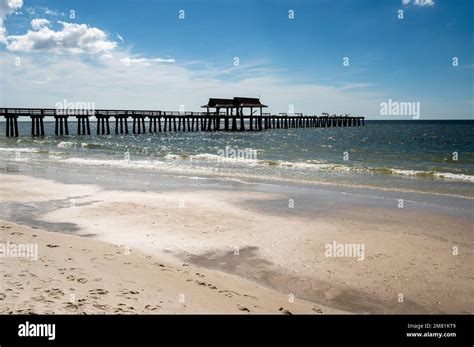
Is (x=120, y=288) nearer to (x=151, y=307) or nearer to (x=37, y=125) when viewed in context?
(x=151, y=307)

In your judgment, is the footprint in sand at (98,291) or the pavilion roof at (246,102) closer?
the footprint in sand at (98,291)

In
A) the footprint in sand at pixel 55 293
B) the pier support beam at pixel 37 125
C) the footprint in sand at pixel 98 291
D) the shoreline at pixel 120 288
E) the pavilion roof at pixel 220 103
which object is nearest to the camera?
the shoreline at pixel 120 288

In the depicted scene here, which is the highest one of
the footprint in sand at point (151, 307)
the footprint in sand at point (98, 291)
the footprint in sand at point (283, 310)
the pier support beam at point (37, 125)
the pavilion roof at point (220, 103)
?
the pavilion roof at point (220, 103)

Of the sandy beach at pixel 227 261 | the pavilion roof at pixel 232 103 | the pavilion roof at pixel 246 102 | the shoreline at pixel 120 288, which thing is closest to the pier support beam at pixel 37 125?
the pavilion roof at pixel 232 103

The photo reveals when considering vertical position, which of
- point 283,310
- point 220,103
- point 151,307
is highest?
point 220,103

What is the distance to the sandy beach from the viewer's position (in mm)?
5363

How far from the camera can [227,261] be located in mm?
7215

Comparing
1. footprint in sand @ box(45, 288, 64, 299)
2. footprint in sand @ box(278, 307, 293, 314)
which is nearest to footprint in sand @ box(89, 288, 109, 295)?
footprint in sand @ box(45, 288, 64, 299)

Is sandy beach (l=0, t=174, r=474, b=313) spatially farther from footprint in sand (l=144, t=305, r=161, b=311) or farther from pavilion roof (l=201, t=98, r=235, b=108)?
pavilion roof (l=201, t=98, r=235, b=108)

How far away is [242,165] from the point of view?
2458cm

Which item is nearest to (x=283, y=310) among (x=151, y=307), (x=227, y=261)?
(x=151, y=307)

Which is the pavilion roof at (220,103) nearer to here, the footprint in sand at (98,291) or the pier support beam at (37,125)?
the pier support beam at (37,125)

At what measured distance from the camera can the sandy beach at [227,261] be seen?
536cm
